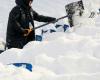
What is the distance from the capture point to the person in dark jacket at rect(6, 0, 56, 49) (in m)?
7.44

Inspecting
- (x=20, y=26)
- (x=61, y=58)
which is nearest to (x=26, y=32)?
(x=20, y=26)

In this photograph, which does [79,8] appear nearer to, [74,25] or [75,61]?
[74,25]

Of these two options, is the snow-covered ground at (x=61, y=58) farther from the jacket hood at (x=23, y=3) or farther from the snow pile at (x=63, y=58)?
the jacket hood at (x=23, y=3)

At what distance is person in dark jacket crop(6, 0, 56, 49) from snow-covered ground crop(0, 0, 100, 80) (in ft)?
4.16

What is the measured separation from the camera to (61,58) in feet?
15.3

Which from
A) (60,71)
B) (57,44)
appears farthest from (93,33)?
(60,71)

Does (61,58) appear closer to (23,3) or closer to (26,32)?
(26,32)

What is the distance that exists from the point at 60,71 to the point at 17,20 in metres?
3.31

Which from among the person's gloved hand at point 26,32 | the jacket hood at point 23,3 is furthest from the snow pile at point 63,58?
the jacket hood at point 23,3

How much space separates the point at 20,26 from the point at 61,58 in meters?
2.88

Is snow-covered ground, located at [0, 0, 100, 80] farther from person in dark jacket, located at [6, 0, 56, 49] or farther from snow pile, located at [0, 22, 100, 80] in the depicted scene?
person in dark jacket, located at [6, 0, 56, 49]

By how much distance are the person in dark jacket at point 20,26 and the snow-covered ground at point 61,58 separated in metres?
1.27

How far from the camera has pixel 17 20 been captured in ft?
24.6

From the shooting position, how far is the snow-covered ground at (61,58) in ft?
13.3
